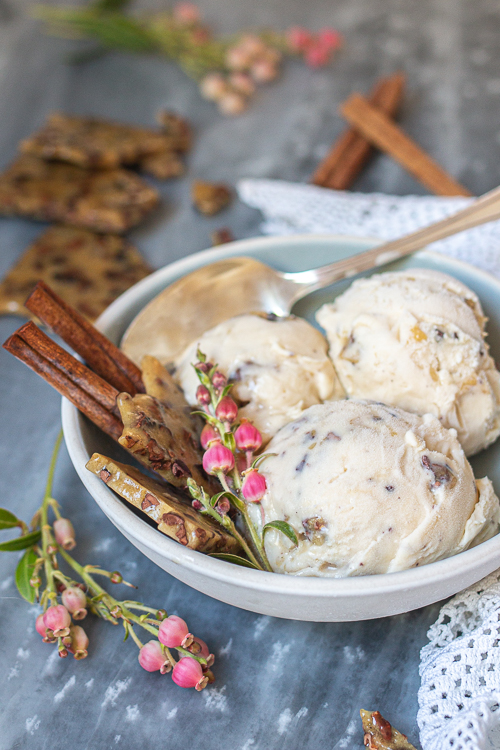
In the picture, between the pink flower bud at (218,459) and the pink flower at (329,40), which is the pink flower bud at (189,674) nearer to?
the pink flower bud at (218,459)

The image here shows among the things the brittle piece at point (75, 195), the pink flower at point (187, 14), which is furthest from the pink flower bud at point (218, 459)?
the pink flower at point (187, 14)

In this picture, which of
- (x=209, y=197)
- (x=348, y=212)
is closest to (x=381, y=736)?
(x=348, y=212)

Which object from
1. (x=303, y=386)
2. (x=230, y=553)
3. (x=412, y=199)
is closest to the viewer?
(x=230, y=553)

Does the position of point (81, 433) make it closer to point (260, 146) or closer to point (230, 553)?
point (230, 553)

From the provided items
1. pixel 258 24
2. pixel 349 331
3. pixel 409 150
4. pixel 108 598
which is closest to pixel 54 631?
pixel 108 598

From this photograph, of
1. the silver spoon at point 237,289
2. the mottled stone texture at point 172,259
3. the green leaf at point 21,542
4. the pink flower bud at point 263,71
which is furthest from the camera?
the pink flower bud at point 263,71

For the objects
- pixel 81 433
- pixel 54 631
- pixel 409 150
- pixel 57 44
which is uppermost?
pixel 57 44

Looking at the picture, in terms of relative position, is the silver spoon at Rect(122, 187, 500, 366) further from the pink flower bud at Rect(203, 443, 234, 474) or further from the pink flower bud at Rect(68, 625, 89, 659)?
the pink flower bud at Rect(68, 625, 89, 659)

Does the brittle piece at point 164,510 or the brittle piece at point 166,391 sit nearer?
the brittle piece at point 164,510
